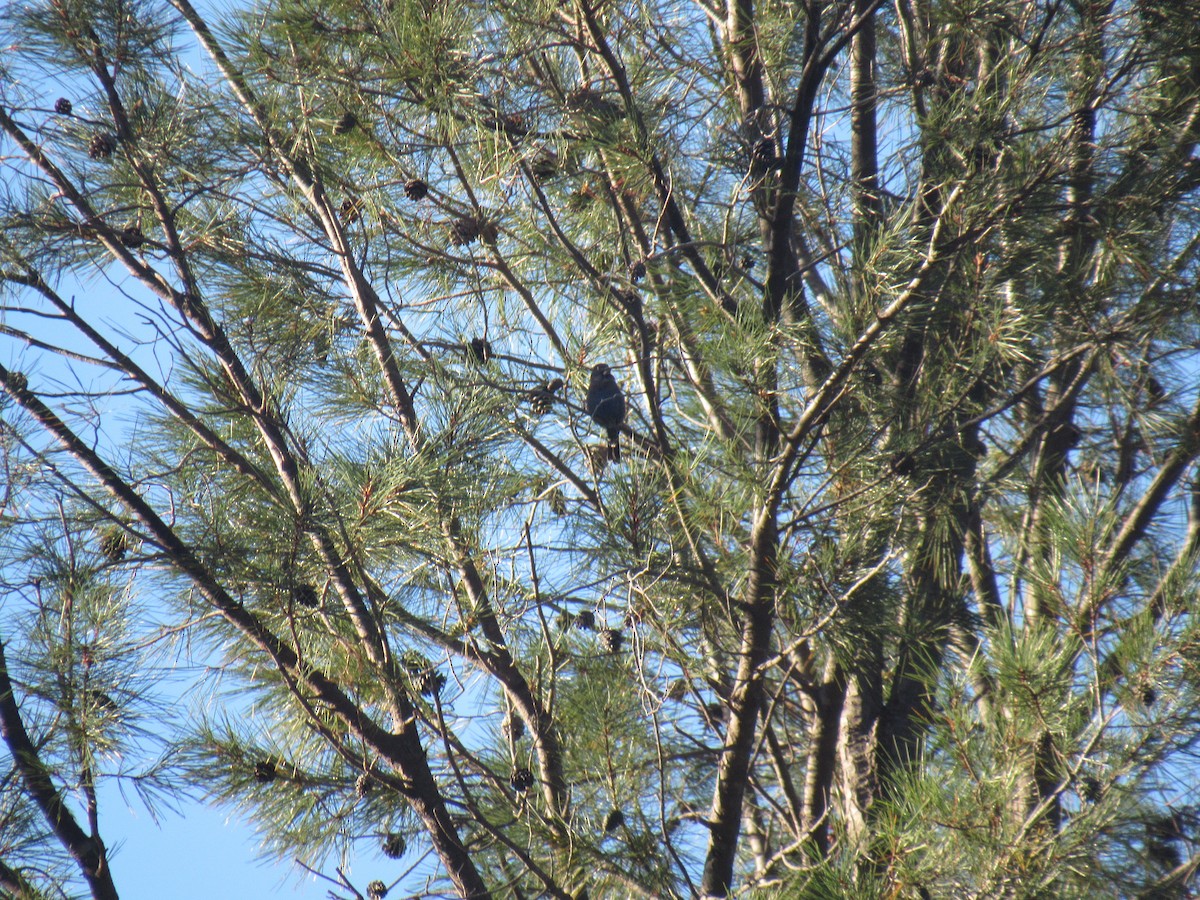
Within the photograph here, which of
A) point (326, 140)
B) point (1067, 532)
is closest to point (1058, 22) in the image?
point (1067, 532)

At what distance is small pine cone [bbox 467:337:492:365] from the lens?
5.19 feet

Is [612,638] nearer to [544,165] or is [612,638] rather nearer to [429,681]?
[429,681]

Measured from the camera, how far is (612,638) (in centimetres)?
177

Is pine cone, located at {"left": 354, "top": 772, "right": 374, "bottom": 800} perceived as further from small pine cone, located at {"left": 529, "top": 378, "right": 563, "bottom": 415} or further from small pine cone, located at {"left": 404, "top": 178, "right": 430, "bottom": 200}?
small pine cone, located at {"left": 404, "top": 178, "right": 430, "bottom": 200}

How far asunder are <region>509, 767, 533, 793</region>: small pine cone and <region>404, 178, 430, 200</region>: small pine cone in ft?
3.26

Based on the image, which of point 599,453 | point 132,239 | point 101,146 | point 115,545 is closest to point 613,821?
point 599,453

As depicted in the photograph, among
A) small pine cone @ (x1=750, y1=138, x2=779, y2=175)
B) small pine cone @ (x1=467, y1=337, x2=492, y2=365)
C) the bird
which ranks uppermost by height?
small pine cone @ (x1=750, y1=138, x2=779, y2=175)

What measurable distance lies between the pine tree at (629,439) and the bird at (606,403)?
26 mm

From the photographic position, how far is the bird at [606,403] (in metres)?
1.71

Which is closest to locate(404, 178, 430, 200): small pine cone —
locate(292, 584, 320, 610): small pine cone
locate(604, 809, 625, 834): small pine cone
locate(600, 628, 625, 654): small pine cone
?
locate(292, 584, 320, 610): small pine cone

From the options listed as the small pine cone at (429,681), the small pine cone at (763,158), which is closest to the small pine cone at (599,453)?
the small pine cone at (429,681)

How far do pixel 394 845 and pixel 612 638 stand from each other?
0.60m

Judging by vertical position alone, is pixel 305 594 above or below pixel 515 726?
above

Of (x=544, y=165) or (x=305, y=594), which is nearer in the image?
(x=305, y=594)
